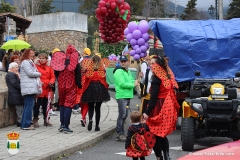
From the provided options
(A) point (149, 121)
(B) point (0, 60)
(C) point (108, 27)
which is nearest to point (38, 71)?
(A) point (149, 121)

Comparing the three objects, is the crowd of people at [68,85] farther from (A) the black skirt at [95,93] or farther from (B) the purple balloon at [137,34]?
(B) the purple balloon at [137,34]

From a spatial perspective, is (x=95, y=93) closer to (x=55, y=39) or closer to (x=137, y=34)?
(x=137, y=34)

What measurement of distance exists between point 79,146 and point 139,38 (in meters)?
7.99

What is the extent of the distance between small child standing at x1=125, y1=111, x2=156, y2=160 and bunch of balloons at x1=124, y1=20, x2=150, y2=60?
1006 centimetres

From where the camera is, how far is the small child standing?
7.92 metres

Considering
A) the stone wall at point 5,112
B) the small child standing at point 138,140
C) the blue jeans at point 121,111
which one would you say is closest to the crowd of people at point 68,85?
the blue jeans at point 121,111

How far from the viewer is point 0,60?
61.5ft

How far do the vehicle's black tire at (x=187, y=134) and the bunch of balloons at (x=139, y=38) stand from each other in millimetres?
7845

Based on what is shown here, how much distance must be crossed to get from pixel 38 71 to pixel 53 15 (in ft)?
81.4

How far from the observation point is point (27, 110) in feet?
40.5

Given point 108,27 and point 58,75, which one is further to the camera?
point 108,27

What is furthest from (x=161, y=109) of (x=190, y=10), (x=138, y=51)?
(x=190, y=10)

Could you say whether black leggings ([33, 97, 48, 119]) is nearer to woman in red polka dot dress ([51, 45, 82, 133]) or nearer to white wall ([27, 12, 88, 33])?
woman in red polka dot dress ([51, 45, 82, 133])

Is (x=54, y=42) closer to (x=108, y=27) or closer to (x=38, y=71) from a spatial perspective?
(x=108, y=27)
